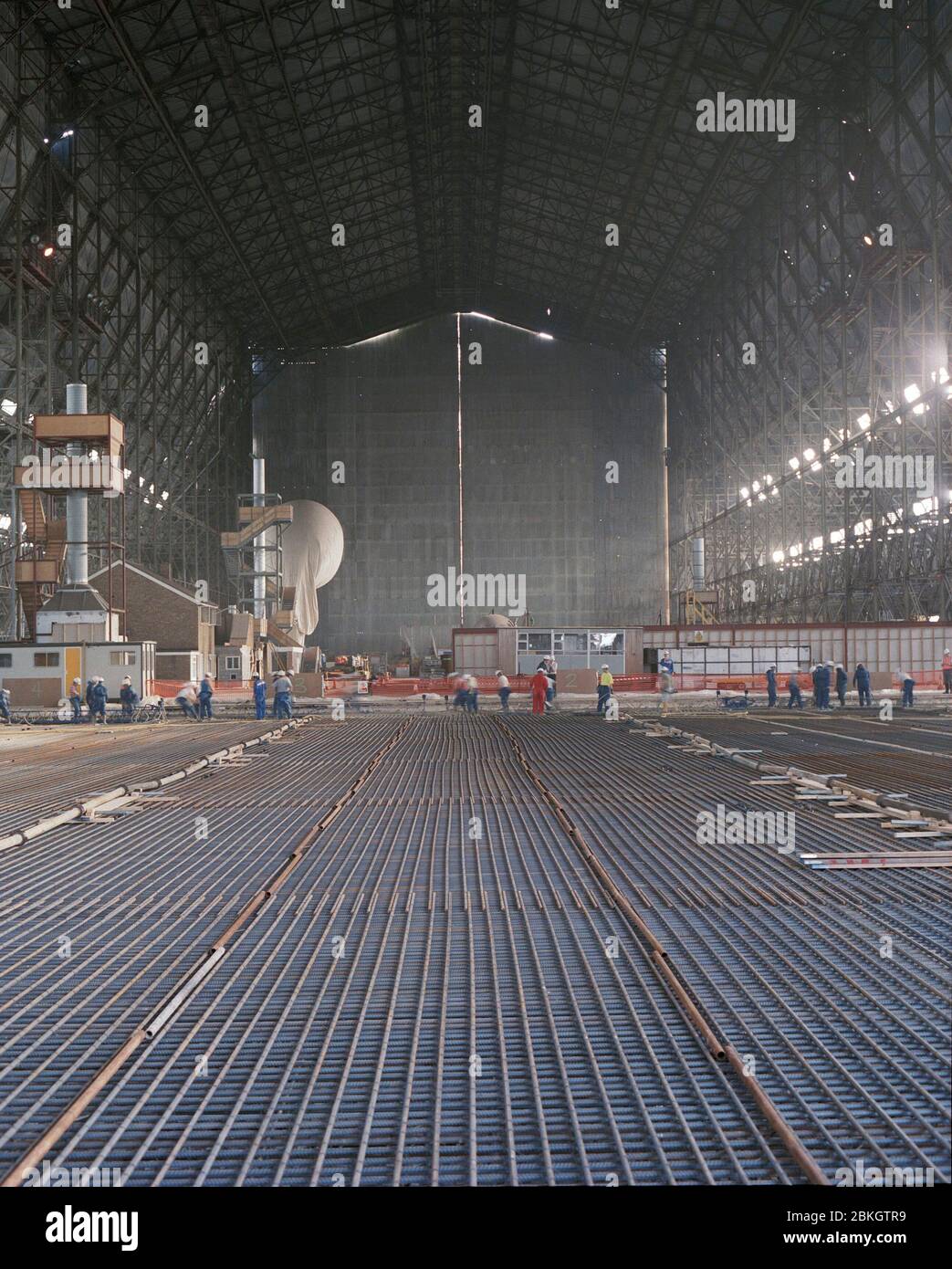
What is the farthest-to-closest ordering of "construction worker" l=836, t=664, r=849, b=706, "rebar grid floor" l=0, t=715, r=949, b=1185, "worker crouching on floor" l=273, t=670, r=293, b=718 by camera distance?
1. "construction worker" l=836, t=664, r=849, b=706
2. "worker crouching on floor" l=273, t=670, r=293, b=718
3. "rebar grid floor" l=0, t=715, r=949, b=1185

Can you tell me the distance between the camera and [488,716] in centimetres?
2717

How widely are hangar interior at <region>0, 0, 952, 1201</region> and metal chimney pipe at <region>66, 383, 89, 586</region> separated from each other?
117mm

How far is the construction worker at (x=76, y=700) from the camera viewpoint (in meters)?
26.8

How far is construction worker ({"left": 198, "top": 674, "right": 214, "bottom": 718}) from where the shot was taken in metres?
26.1

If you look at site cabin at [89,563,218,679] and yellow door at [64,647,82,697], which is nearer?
yellow door at [64,647,82,697]

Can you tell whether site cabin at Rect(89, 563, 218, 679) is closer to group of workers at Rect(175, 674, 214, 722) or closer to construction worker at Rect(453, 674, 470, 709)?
group of workers at Rect(175, 674, 214, 722)

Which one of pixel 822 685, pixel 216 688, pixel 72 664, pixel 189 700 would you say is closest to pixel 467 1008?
pixel 189 700

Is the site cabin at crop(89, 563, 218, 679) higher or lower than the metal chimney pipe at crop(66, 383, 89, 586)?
lower

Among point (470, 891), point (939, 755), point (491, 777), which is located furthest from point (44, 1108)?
point (939, 755)

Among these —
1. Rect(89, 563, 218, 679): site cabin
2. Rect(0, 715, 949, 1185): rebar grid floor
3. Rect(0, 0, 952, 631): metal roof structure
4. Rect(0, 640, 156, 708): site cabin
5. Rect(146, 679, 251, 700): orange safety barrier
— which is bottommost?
Rect(0, 715, 949, 1185): rebar grid floor

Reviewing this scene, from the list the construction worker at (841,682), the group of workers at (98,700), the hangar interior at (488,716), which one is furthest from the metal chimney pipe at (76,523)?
the construction worker at (841,682)

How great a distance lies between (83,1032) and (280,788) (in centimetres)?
837

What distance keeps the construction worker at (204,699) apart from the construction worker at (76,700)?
2858 millimetres

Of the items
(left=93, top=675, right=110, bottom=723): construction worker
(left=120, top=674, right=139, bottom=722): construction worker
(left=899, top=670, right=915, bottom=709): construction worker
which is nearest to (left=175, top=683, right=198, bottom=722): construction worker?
(left=120, top=674, right=139, bottom=722): construction worker
